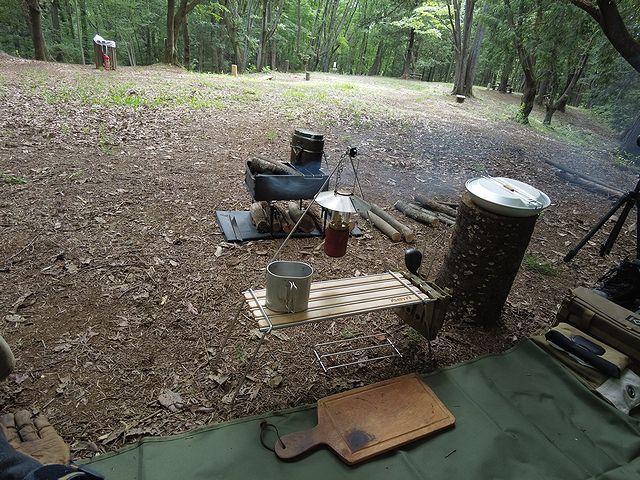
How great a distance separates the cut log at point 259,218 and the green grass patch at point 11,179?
280 cm

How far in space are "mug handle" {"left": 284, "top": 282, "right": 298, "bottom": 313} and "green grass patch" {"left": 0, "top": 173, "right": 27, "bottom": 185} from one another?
13.6 feet

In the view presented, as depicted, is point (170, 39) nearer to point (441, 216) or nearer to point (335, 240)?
point (441, 216)

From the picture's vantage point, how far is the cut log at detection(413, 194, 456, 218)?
4.88m

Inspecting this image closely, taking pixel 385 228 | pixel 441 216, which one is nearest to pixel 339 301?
pixel 385 228

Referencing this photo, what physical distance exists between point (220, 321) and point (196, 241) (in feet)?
4.03

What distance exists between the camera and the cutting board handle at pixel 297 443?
1.86 metres

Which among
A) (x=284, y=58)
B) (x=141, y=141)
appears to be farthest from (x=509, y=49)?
(x=284, y=58)

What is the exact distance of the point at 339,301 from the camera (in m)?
2.27

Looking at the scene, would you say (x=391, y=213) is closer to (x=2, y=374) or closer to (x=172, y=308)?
(x=172, y=308)

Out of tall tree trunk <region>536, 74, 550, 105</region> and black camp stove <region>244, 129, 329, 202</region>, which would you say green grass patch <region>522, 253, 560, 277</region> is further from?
tall tree trunk <region>536, 74, 550, 105</region>

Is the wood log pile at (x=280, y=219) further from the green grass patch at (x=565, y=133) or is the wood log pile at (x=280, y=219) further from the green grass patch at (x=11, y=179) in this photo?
the green grass patch at (x=565, y=133)

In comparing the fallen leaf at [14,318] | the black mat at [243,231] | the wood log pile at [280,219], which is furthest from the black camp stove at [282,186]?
the fallen leaf at [14,318]

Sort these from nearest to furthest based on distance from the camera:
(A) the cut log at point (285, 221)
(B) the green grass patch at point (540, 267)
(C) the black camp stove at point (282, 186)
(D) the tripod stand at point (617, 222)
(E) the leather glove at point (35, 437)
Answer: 1. (E) the leather glove at point (35, 437)
2. (C) the black camp stove at point (282, 186)
3. (D) the tripod stand at point (617, 222)
4. (B) the green grass patch at point (540, 267)
5. (A) the cut log at point (285, 221)

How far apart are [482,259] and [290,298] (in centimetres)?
159
